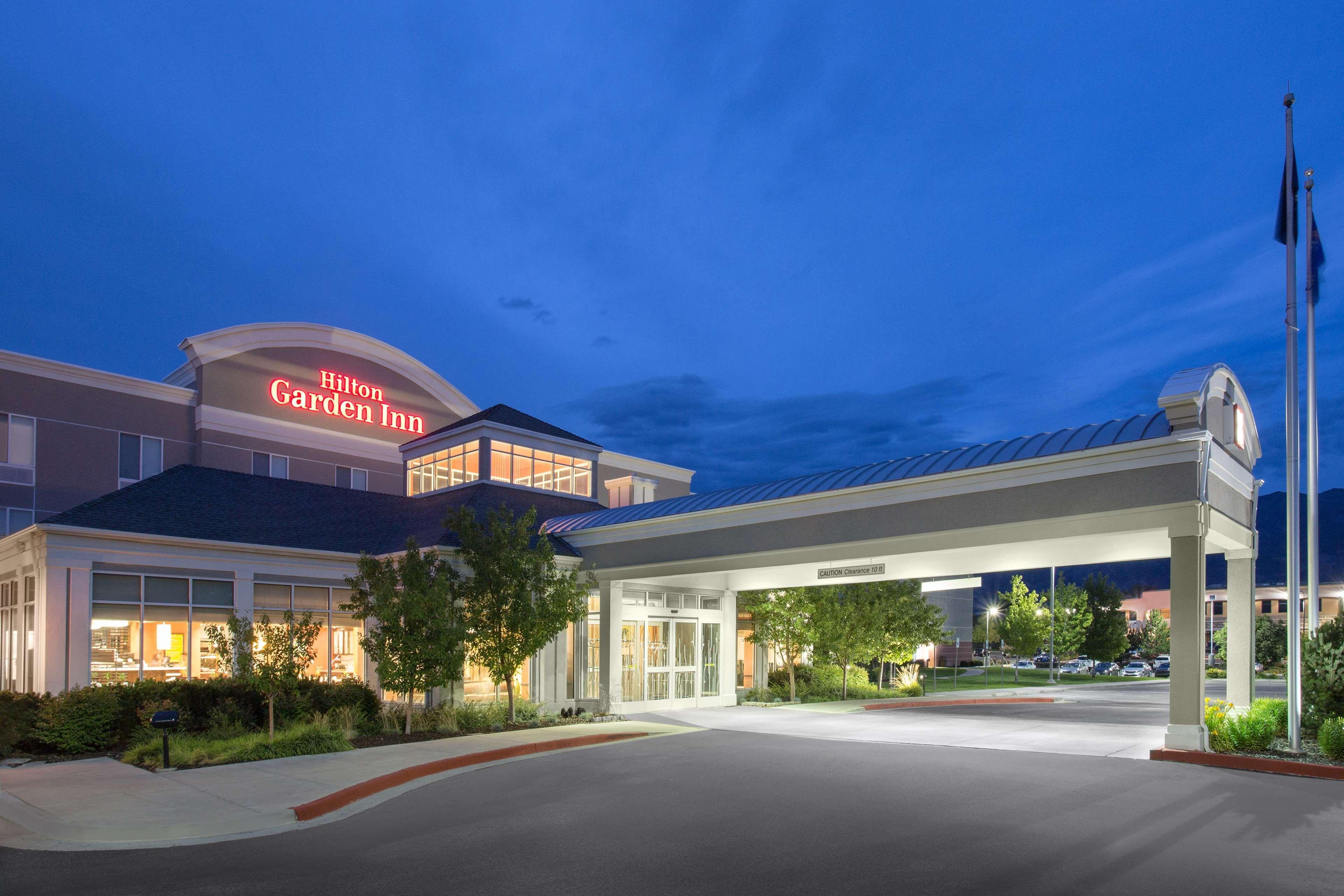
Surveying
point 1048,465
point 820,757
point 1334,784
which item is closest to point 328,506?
point 820,757

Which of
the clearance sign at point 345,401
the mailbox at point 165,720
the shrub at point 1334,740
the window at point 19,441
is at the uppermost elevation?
the clearance sign at point 345,401

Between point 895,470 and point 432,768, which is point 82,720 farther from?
point 895,470

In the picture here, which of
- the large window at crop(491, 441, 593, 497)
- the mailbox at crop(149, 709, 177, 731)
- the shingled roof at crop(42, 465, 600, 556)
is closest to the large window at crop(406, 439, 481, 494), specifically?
the large window at crop(491, 441, 593, 497)

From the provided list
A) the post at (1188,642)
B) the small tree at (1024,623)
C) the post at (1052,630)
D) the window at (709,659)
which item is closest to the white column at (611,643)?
the window at (709,659)

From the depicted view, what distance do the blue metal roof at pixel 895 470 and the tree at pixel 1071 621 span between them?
35.9 m

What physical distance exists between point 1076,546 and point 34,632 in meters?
21.4

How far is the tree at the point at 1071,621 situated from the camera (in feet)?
176

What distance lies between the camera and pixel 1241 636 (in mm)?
20078

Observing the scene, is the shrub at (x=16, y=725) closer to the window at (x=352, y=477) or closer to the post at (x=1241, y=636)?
the post at (x=1241, y=636)

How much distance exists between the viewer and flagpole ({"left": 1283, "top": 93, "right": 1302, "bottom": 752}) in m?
16.0

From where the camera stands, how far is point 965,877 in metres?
8.59

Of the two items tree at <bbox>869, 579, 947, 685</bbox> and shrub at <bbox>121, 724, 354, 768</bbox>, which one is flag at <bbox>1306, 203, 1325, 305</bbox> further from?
shrub at <bbox>121, 724, 354, 768</bbox>

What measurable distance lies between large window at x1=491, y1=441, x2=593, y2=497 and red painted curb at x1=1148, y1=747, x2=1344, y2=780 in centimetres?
2051

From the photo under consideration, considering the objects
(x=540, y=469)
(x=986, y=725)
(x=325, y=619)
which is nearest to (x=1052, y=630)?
(x=986, y=725)
